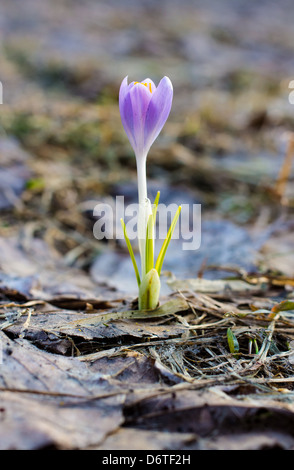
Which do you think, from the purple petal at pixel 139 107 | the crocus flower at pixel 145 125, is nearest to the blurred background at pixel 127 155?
the crocus flower at pixel 145 125

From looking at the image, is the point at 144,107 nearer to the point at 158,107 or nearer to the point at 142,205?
the point at 158,107

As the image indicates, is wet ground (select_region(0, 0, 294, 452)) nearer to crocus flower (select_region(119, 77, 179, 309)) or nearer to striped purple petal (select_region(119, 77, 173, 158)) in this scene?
crocus flower (select_region(119, 77, 179, 309))

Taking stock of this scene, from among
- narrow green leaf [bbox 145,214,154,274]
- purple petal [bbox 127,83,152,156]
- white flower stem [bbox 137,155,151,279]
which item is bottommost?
narrow green leaf [bbox 145,214,154,274]

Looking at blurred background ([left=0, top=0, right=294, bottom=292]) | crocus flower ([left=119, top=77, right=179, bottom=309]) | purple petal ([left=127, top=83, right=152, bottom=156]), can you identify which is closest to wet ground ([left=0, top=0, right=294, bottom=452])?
blurred background ([left=0, top=0, right=294, bottom=292])

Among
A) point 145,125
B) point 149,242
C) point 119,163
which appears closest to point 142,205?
point 149,242

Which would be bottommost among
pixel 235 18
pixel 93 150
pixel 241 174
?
pixel 241 174

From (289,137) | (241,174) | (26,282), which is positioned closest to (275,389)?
(26,282)

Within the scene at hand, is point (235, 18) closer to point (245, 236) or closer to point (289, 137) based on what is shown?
point (289, 137)
